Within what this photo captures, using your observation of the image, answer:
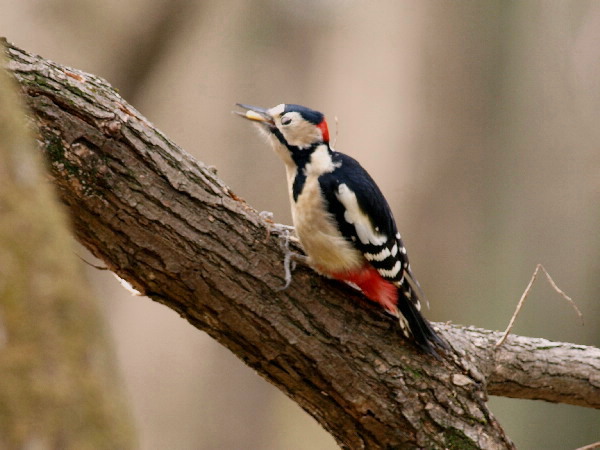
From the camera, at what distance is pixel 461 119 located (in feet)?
24.1

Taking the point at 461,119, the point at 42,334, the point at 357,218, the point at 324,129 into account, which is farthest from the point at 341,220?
the point at 461,119

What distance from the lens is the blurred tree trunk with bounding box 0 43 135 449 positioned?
927 mm

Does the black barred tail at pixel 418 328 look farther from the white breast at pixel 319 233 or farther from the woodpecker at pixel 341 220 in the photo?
the white breast at pixel 319 233

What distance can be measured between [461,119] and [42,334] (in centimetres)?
678

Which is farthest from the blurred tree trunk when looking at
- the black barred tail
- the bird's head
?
the bird's head

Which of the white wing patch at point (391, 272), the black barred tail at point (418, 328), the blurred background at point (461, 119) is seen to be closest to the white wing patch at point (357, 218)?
the white wing patch at point (391, 272)

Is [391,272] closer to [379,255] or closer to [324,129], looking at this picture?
[379,255]

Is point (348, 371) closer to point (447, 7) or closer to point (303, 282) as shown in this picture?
point (303, 282)

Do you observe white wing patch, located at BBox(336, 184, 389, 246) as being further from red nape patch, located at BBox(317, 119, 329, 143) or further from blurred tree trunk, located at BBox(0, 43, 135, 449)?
blurred tree trunk, located at BBox(0, 43, 135, 449)

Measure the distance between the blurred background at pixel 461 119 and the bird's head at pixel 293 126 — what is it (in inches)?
140

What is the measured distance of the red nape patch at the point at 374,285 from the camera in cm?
298

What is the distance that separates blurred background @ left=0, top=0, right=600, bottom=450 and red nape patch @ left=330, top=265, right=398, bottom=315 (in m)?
3.99

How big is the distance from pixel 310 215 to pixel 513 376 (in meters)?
1.20

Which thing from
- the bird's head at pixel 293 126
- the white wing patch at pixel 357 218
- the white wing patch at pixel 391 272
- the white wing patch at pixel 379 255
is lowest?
the white wing patch at pixel 391 272
